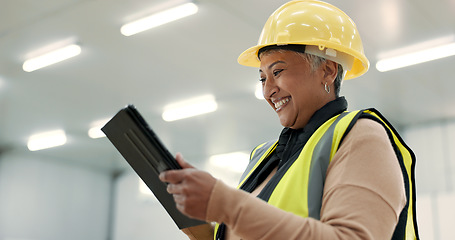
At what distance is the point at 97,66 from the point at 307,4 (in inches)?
271

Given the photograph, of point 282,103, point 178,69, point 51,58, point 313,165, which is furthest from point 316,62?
point 51,58

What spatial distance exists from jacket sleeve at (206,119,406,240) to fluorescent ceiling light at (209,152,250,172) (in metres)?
12.8

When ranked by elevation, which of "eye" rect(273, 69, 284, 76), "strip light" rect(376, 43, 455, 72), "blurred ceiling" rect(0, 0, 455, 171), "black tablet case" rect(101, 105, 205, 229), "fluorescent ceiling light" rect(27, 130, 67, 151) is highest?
"fluorescent ceiling light" rect(27, 130, 67, 151)

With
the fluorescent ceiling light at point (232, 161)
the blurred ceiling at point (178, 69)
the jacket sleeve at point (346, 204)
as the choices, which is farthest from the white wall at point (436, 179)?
the jacket sleeve at point (346, 204)

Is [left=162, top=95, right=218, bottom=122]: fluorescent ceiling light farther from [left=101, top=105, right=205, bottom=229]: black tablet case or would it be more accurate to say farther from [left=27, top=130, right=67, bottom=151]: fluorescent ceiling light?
[left=101, top=105, right=205, bottom=229]: black tablet case

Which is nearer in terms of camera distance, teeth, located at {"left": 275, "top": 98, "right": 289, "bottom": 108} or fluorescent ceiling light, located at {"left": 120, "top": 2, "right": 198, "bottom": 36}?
teeth, located at {"left": 275, "top": 98, "right": 289, "bottom": 108}

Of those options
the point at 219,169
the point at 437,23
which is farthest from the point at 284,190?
the point at 219,169

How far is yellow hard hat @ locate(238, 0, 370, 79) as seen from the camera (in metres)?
2.00

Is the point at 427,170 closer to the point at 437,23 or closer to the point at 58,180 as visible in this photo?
the point at 437,23

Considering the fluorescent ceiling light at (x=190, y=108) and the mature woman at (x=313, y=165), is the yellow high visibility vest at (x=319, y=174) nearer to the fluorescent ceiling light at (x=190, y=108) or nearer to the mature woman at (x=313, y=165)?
the mature woman at (x=313, y=165)

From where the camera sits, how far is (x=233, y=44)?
7.71 meters

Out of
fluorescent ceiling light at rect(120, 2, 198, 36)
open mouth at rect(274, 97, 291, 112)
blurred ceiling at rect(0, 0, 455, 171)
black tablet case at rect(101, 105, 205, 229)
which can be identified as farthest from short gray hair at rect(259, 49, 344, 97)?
fluorescent ceiling light at rect(120, 2, 198, 36)

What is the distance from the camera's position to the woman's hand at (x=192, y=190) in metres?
1.32

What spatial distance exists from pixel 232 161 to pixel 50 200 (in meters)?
5.37
